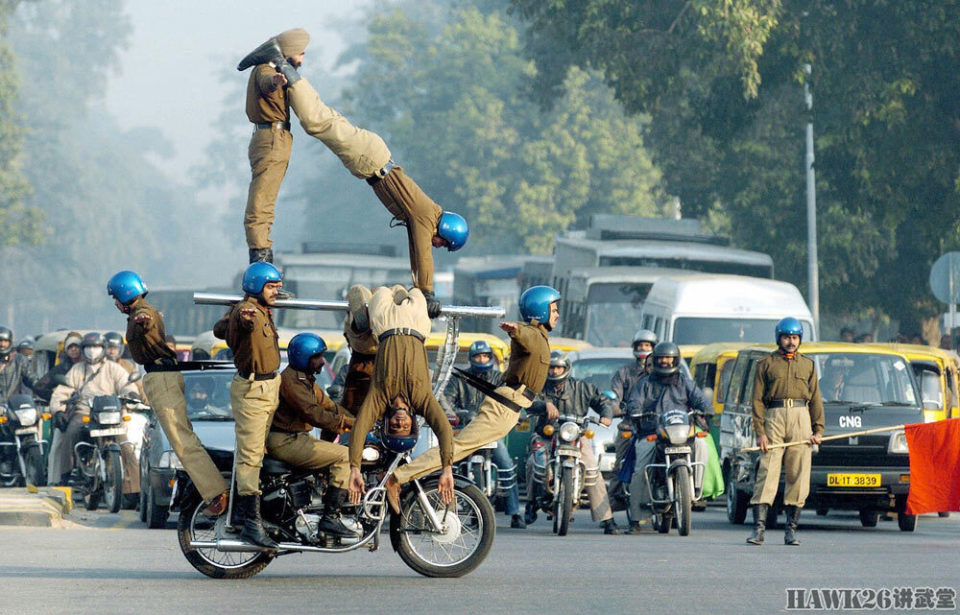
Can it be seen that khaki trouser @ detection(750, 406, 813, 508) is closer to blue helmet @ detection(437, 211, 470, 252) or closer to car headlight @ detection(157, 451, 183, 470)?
car headlight @ detection(157, 451, 183, 470)

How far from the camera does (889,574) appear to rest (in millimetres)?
12430

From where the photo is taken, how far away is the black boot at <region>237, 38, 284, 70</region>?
11227 mm

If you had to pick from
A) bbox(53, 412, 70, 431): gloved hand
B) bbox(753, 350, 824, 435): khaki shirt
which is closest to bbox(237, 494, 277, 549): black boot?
bbox(753, 350, 824, 435): khaki shirt

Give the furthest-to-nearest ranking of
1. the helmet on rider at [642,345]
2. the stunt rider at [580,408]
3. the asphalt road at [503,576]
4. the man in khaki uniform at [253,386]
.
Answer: the helmet on rider at [642,345], the stunt rider at [580,408], the man in khaki uniform at [253,386], the asphalt road at [503,576]

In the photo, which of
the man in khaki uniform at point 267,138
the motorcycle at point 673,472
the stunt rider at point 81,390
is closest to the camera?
the man in khaki uniform at point 267,138

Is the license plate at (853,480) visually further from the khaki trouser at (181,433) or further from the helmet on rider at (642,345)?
the khaki trouser at (181,433)

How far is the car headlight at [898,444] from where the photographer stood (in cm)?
1784

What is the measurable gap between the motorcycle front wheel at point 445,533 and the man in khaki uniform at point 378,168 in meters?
1.21

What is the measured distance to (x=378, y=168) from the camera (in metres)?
11.5

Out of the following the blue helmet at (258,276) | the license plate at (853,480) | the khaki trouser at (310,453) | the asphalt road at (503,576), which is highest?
the blue helmet at (258,276)

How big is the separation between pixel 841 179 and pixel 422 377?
1842 centimetres

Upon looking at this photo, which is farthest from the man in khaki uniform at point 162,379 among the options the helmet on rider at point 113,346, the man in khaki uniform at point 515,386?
the helmet on rider at point 113,346

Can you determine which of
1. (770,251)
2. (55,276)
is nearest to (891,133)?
(770,251)

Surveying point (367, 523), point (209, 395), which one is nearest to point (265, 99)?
point (367, 523)
